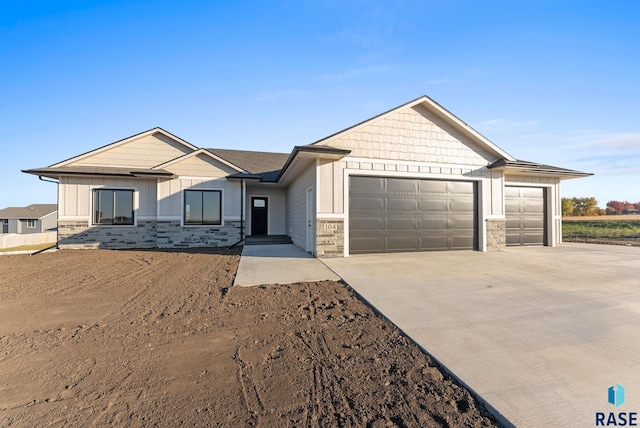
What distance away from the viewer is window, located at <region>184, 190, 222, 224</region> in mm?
11617

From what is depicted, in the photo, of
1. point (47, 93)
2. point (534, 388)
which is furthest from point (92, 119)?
point (534, 388)

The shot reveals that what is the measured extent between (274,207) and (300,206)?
14.3ft

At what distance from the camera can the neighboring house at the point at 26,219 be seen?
36.0 metres

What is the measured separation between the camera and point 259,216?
14906mm

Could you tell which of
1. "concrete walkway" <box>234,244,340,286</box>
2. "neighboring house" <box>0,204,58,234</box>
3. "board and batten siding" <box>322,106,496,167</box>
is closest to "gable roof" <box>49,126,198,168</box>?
"concrete walkway" <box>234,244,340,286</box>

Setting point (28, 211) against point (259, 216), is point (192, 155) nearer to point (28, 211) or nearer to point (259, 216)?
point (259, 216)

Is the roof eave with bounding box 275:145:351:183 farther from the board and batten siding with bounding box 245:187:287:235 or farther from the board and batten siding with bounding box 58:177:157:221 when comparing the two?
the board and batten siding with bounding box 58:177:157:221

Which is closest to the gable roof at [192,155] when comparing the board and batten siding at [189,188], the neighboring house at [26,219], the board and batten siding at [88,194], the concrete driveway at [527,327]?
the board and batten siding at [189,188]

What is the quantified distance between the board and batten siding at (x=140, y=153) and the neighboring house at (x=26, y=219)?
126 ft

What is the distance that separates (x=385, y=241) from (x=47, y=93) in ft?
43.4

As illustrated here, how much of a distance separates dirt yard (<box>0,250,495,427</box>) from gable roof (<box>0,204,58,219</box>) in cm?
4711

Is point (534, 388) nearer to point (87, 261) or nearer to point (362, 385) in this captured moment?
point (362, 385)

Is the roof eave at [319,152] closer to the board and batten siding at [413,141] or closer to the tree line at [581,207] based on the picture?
the board and batten siding at [413,141]

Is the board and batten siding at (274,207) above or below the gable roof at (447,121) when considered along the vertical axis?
below
